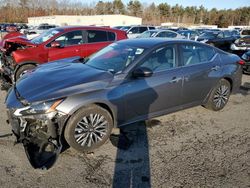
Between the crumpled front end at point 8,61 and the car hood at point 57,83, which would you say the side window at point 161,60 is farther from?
the crumpled front end at point 8,61

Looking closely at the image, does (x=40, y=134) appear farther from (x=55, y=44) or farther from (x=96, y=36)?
(x=96, y=36)

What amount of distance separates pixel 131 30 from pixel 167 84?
52.9 ft

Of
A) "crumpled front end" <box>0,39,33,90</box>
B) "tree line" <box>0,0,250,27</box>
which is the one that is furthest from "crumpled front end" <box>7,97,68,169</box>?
"tree line" <box>0,0,250,27</box>

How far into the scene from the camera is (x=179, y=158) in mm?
3600

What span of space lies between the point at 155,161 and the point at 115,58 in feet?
6.21

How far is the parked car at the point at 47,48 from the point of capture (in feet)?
22.4

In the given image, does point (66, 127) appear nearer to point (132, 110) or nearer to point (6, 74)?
point (132, 110)

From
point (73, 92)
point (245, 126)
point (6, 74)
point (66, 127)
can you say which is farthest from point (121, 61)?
point (6, 74)

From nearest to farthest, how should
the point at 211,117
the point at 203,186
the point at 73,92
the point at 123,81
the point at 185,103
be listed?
1. the point at 203,186
2. the point at 73,92
3. the point at 123,81
4. the point at 185,103
5. the point at 211,117

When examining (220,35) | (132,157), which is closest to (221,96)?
(132,157)

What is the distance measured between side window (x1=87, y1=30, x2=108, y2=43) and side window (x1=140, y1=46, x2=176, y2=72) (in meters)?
4.08

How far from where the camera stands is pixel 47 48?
725cm

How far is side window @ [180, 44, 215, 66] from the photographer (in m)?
4.61

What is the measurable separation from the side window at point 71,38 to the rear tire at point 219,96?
4.39m
